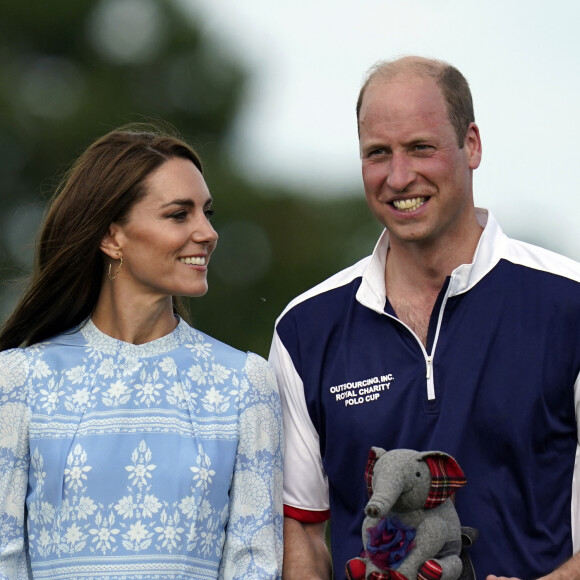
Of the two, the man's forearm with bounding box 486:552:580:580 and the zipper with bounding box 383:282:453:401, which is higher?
the zipper with bounding box 383:282:453:401

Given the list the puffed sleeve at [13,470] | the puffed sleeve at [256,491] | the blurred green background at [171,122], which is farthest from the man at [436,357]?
the blurred green background at [171,122]

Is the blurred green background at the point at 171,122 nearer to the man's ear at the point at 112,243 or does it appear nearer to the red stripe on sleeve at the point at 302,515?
the man's ear at the point at 112,243

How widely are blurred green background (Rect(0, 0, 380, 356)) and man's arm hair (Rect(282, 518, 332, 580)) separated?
27.3 feet

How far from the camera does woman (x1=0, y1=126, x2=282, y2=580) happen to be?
4371 millimetres

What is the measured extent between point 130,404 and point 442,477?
1093 mm

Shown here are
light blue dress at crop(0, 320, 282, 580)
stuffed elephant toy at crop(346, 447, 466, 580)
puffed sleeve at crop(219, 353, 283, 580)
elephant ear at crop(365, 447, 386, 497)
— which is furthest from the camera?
puffed sleeve at crop(219, 353, 283, 580)

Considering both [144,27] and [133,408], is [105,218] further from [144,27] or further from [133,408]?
[144,27]

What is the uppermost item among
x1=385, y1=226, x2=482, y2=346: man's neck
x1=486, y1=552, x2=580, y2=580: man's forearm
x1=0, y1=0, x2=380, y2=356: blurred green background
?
x1=385, y1=226, x2=482, y2=346: man's neck

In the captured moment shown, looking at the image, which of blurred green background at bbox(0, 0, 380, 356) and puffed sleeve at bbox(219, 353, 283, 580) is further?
blurred green background at bbox(0, 0, 380, 356)

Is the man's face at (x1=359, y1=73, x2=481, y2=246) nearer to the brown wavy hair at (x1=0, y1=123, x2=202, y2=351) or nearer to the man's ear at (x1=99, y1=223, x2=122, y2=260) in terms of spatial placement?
the brown wavy hair at (x1=0, y1=123, x2=202, y2=351)

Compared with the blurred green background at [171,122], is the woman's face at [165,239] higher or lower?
higher

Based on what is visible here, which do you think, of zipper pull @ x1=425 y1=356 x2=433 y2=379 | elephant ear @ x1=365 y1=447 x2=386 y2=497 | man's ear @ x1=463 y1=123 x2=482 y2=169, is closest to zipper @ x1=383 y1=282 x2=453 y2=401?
zipper pull @ x1=425 y1=356 x2=433 y2=379

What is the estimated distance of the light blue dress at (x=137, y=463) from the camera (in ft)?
14.3

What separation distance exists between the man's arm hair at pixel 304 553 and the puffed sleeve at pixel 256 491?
0.09m
